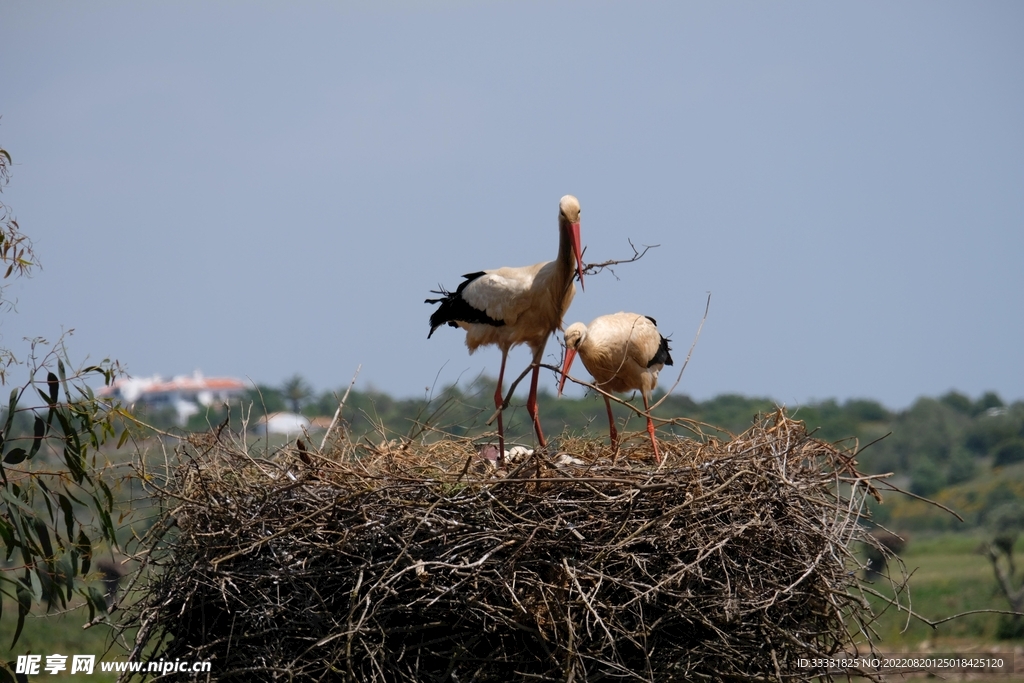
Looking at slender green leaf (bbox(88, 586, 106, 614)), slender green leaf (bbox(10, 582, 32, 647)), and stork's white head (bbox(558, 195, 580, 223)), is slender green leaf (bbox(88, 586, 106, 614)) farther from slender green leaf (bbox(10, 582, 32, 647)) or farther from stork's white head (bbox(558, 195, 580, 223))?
stork's white head (bbox(558, 195, 580, 223))

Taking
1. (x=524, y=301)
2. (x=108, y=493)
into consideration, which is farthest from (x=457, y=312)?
(x=108, y=493)

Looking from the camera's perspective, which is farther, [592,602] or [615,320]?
[615,320]

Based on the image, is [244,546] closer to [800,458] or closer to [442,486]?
[442,486]

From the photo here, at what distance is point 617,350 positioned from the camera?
22.4 feet

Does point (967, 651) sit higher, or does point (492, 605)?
point (492, 605)

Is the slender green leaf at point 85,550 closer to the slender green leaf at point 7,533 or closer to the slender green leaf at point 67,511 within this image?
the slender green leaf at point 67,511

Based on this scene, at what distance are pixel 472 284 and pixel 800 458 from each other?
267 centimetres

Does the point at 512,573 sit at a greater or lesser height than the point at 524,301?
lesser

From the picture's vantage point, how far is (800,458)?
5.00 m

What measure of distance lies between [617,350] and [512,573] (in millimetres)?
2660

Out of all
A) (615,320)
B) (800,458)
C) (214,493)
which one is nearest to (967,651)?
(615,320)

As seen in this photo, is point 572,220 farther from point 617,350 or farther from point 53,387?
point 53,387

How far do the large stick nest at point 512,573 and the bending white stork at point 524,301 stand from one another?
1.58 metres

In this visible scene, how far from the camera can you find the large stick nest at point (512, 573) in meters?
4.40
